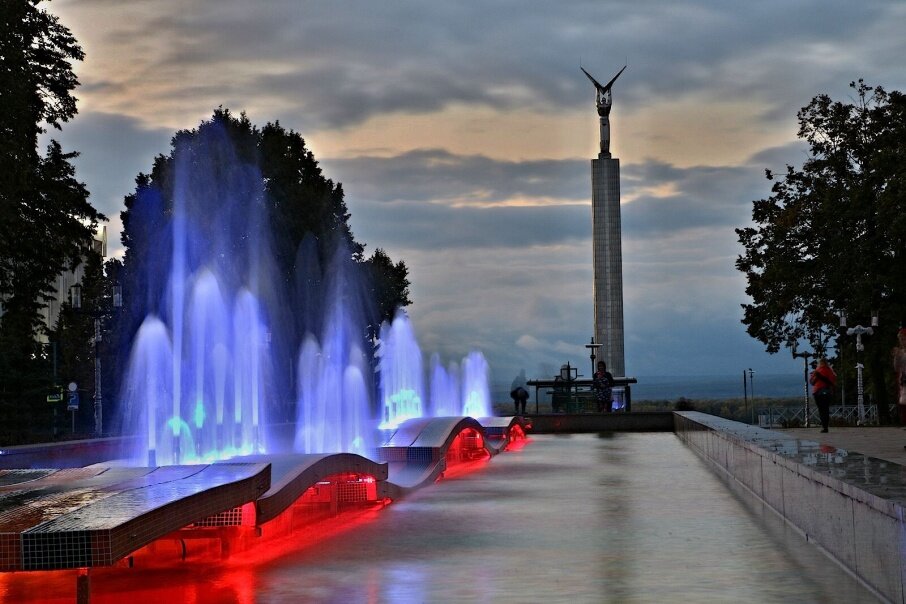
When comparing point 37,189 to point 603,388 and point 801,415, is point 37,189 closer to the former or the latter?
point 603,388

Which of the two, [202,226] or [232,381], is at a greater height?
[202,226]

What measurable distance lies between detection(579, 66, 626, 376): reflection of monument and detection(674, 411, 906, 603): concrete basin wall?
168 feet

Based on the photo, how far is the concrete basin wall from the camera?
6.21 m

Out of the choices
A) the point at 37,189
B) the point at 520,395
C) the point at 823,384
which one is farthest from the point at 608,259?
the point at 823,384

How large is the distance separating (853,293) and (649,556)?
27.0 metres

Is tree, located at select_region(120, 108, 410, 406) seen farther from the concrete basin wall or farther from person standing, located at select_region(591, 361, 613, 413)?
the concrete basin wall

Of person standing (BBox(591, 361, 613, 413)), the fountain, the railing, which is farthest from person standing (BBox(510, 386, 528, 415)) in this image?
the railing

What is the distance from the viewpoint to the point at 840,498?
750 centimetres

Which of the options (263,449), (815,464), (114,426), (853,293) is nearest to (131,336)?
(114,426)

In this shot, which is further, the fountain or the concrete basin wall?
the fountain

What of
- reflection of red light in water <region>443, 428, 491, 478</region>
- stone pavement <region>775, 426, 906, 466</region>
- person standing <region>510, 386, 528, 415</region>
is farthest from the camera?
person standing <region>510, 386, 528, 415</region>

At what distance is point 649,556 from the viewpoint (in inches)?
328

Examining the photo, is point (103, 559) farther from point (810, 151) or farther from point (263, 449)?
point (810, 151)

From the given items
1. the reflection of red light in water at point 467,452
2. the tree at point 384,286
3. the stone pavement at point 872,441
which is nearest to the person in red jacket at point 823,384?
the stone pavement at point 872,441
